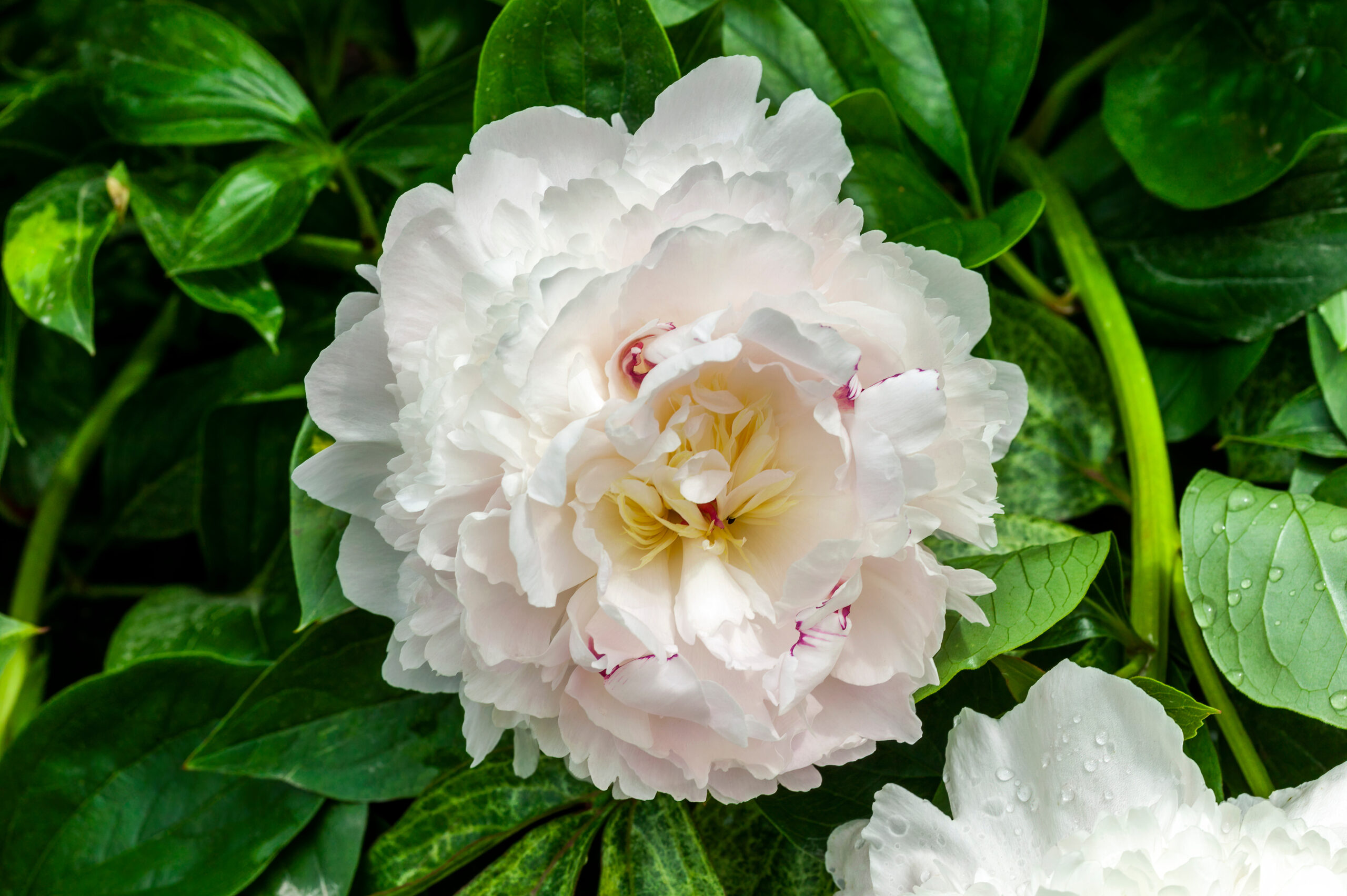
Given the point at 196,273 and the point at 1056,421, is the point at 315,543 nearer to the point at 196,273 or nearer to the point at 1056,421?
the point at 196,273

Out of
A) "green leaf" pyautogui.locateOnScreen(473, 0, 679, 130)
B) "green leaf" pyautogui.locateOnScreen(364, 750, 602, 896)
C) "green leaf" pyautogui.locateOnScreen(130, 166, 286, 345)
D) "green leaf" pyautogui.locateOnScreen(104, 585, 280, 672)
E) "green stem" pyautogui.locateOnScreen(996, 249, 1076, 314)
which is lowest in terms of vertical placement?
"green leaf" pyautogui.locateOnScreen(364, 750, 602, 896)

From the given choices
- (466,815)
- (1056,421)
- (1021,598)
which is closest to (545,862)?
(466,815)

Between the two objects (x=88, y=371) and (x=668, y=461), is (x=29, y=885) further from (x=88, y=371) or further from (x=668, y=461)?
(x=668, y=461)

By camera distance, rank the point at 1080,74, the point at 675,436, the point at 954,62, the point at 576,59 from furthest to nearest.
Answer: the point at 1080,74
the point at 954,62
the point at 576,59
the point at 675,436

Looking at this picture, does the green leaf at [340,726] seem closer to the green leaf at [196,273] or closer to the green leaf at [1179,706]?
the green leaf at [196,273]

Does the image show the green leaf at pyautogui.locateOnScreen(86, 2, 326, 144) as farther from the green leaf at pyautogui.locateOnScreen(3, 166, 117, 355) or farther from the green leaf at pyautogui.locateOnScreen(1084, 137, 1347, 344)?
the green leaf at pyautogui.locateOnScreen(1084, 137, 1347, 344)

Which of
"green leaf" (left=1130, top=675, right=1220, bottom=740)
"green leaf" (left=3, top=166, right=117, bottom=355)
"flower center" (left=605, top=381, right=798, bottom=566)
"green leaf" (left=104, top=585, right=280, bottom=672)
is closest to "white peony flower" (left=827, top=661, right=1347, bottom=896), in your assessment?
"green leaf" (left=1130, top=675, right=1220, bottom=740)
